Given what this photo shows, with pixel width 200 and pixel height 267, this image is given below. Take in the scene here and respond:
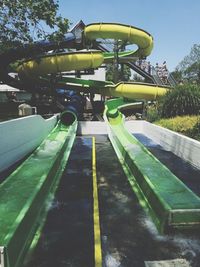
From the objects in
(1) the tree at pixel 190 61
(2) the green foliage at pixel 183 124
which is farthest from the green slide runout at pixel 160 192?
(1) the tree at pixel 190 61

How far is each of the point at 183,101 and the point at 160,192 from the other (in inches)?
447

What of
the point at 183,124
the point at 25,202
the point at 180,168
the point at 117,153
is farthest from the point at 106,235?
the point at 183,124

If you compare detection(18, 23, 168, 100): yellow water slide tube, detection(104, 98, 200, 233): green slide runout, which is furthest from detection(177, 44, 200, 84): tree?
detection(104, 98, 200, 233): green slide runout

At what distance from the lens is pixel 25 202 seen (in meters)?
6.75

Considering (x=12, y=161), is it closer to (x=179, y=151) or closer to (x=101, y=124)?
(x=179, y=151)

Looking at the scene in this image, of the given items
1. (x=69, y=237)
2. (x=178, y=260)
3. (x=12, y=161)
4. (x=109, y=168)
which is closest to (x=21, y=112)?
(x=12, y=161)

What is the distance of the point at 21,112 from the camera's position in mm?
19734

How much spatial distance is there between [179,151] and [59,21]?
36.2 ft

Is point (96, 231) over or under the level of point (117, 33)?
under

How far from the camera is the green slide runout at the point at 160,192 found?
6422mm

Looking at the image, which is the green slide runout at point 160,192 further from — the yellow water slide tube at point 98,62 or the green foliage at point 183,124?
the yellow water slide tube at point 98,62

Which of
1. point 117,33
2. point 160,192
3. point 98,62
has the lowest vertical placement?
point 160,192

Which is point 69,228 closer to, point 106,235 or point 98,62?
point 106,235

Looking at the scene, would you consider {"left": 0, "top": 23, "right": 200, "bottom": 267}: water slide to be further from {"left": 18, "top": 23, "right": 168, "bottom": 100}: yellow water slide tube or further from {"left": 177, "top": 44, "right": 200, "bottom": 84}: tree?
{"left": 177, "top": 44, "right": 200, "bottom": 84}: tree
